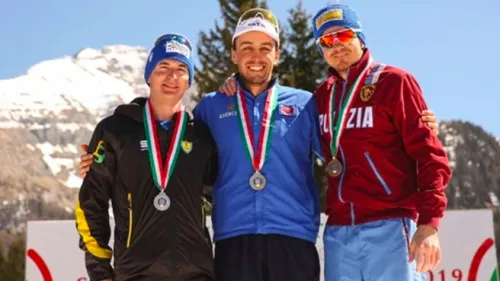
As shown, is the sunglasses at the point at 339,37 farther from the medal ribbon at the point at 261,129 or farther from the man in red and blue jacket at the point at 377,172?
the medal ribbon at the point at 261,129

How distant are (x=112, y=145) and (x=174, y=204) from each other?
17.7 inches

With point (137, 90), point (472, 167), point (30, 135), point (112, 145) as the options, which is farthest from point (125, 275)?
point (137, 90)

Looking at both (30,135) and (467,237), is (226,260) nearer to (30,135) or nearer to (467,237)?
(467,237)

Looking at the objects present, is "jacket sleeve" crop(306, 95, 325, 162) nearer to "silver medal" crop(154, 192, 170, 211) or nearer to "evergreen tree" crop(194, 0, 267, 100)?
"silver medal" crop(154, 192, 170, 211)

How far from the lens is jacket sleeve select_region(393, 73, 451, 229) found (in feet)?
10.7

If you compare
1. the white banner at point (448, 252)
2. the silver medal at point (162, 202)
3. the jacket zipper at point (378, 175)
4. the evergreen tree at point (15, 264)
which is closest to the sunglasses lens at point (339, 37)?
the jacket zipper at point (378, 175)

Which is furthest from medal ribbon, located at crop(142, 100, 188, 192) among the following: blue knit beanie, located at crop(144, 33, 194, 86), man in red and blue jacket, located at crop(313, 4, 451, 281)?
man in red and blue jacket, located at crop(313, 4, 451, 281)

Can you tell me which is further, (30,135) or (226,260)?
(30,135)

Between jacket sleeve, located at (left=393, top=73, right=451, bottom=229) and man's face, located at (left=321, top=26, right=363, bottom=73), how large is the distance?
303 millimetres

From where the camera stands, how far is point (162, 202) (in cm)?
356

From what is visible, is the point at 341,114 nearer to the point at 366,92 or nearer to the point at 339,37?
the point at 366,92

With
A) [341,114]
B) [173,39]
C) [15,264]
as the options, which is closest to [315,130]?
[341,114]

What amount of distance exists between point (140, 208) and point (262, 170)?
2.10 ft

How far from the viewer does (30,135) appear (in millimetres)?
127500
